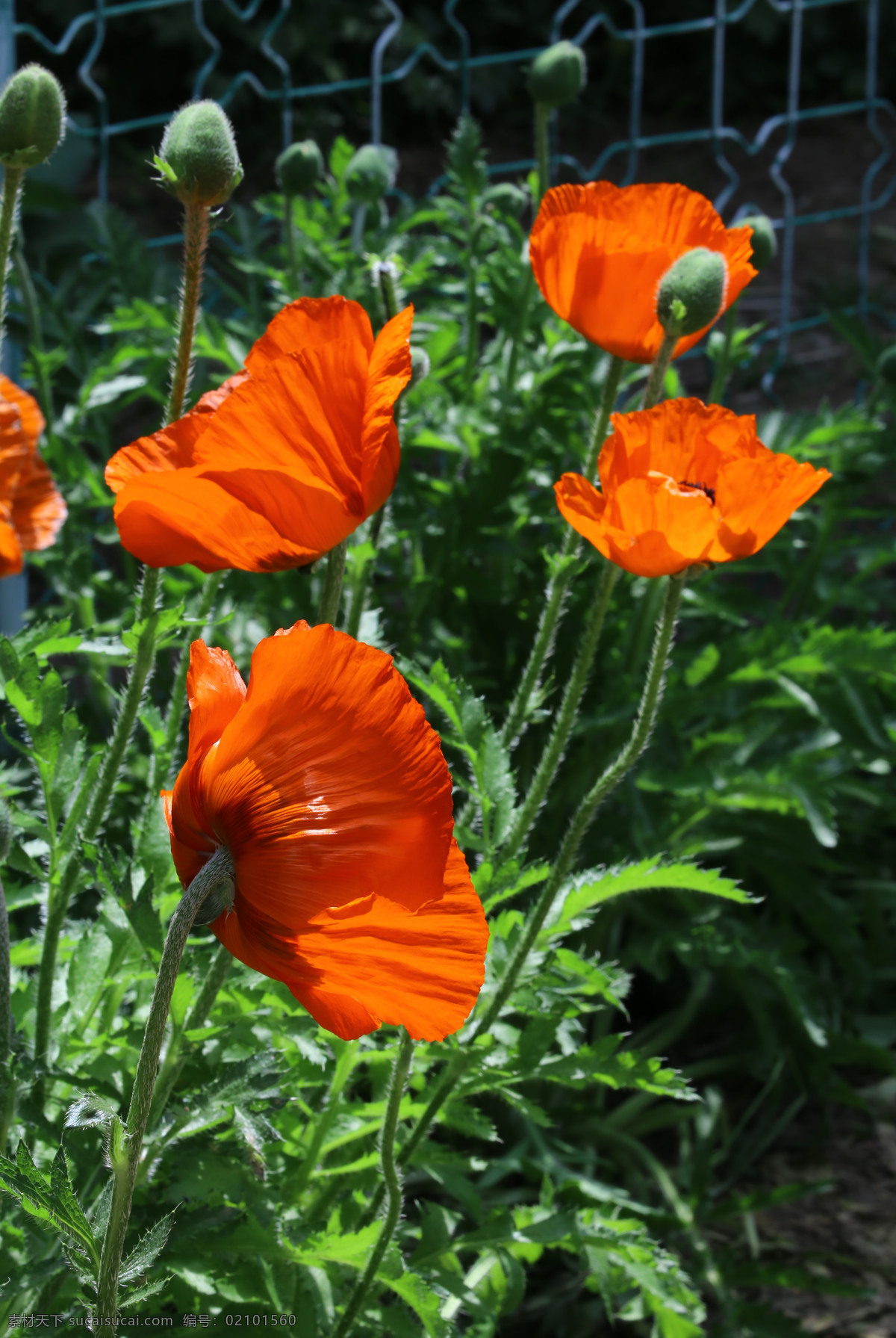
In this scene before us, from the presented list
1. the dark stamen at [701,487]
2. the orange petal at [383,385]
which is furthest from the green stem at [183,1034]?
the dark stamen at [701,487]

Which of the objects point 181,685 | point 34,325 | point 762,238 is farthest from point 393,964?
point 762,238

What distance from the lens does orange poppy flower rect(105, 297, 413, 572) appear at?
87cm

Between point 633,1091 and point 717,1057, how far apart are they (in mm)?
164

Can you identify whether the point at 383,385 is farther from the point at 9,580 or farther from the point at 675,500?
the point at 9,580

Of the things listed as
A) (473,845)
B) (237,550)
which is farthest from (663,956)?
(237,550)

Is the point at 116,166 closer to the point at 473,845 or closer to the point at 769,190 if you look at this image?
the point at 769,190

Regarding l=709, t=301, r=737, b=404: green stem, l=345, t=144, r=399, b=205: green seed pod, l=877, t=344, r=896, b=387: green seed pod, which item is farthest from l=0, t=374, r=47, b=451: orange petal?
l=877, t=344, r=896, b=387: green seed pod

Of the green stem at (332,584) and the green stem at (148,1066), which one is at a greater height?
the green stem at (332,584)

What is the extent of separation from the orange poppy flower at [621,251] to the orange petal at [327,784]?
0.54 meters

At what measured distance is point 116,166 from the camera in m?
4.97

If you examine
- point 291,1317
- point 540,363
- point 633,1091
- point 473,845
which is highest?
point 540,363

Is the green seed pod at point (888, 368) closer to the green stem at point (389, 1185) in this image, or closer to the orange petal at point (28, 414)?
the orange petal at point (28, 414)

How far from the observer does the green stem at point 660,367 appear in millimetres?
1061

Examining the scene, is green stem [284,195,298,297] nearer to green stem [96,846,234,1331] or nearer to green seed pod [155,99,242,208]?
green seed pod [155,99,242,208]
